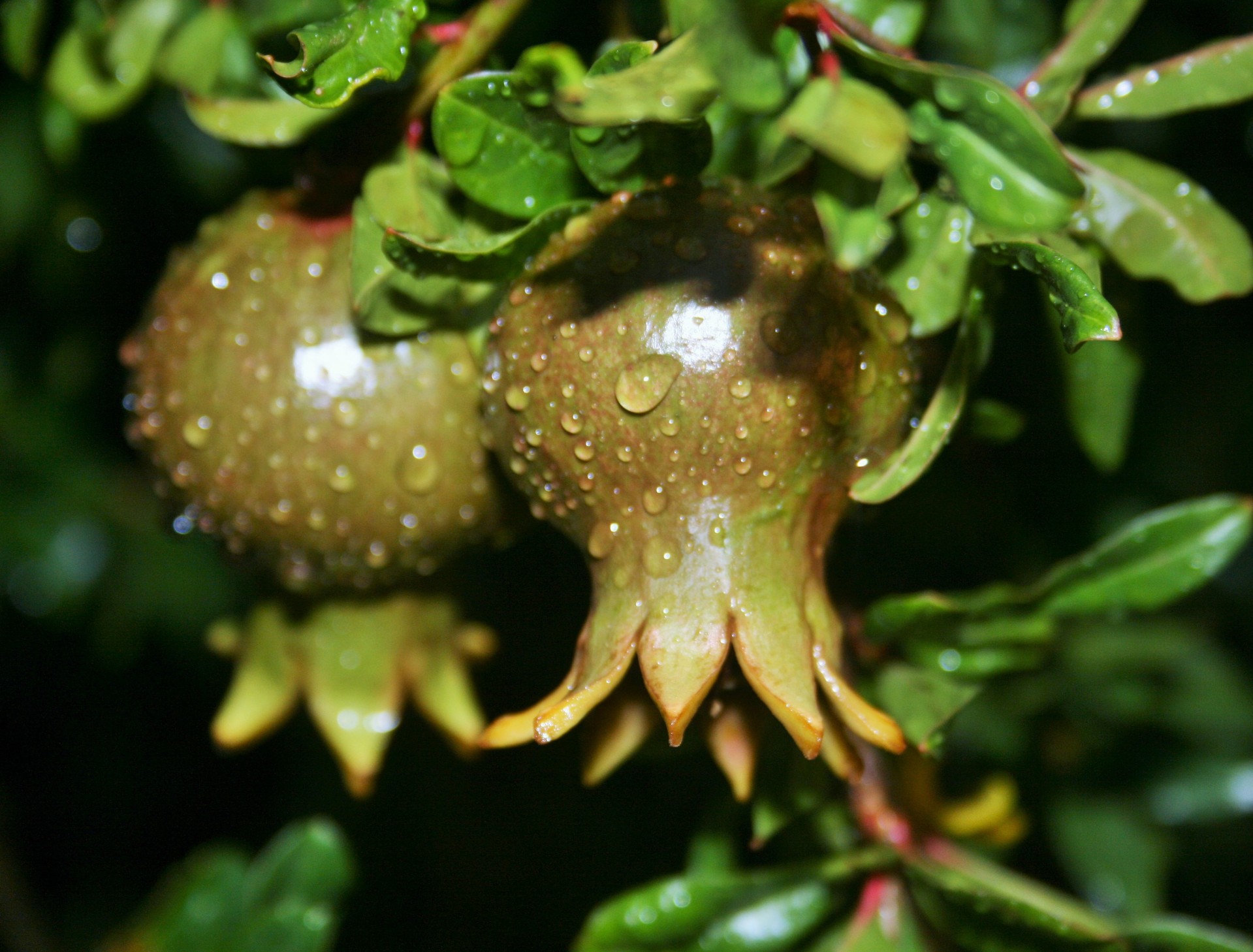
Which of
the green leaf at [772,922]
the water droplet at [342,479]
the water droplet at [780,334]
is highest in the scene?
the water droplet at [780,334]

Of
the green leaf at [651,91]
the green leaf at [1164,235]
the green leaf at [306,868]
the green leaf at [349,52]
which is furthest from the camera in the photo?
the green leaf at [306,868]

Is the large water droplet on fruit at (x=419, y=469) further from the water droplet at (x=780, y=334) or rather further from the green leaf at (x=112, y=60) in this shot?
the green leaf at (x=112, y=60)

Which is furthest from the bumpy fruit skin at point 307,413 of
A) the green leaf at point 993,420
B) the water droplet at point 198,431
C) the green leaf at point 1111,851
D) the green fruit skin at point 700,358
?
the green leaf at point 1111,851

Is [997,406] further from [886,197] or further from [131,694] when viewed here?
[131,694]

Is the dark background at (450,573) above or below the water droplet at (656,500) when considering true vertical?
below

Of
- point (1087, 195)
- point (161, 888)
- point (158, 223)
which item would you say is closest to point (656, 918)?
point (1087, 195)

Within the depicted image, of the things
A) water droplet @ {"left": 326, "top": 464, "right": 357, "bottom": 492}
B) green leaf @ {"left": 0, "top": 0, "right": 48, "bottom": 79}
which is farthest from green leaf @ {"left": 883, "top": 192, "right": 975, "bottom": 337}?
green leaf @ {"left": 0, "top": 0, "right": 48, "bottom": 79}

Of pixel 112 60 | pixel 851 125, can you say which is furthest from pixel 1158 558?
pixel 112 60

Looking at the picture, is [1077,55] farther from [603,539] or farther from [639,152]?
[603,539]
